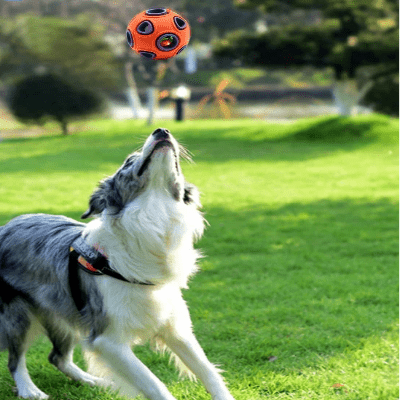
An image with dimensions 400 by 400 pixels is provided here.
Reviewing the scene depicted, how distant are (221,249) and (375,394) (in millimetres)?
3780

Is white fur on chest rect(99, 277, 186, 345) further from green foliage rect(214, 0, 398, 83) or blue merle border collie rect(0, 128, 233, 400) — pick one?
green foliage rect(214, 0, 398, 83)

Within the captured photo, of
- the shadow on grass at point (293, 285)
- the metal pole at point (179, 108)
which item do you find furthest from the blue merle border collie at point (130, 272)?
the metal pole at point (179, 108)

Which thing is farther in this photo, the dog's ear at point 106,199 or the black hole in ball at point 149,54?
the black hole in ball at point 149,54

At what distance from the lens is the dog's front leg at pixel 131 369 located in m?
3.23

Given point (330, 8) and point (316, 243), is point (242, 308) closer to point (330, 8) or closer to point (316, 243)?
point (316, 243)

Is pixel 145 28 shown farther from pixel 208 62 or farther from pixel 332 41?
pixel 208 62

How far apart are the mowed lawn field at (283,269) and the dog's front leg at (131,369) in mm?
536

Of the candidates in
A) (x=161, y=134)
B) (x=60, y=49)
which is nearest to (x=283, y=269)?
(x=161, y=134)

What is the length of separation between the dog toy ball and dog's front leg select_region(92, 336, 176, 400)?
1.67 meters

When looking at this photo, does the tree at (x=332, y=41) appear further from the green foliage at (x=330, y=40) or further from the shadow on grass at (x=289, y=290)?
the shadow on grass at (x=289, y=290)

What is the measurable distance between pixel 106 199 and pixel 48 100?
2113 centimetres

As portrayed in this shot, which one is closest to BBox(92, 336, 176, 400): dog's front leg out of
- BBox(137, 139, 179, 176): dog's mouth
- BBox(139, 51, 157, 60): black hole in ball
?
BBox(137, 139, 179, 176): dog's mouth

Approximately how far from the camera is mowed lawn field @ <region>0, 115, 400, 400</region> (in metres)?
4.02

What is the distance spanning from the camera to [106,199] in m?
3.27
